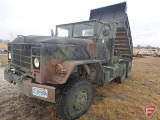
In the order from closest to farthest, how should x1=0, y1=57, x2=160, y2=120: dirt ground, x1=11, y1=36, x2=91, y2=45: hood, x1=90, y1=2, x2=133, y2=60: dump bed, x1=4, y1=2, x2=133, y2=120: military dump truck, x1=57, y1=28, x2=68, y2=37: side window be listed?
x1=4, y1=2, x2=133, y2=120: military dump truck < x1=11, y1=36, x2=91, y2=45: hood < x1=0, y1=57, x2=160, y2=120: dirt ground < x1=57, y1=28, x2=68, y2=37: side window < x1=90, y1=2, x2=133, y2=60: dump bed

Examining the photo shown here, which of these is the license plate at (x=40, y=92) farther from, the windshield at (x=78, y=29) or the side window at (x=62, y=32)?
the side window at (x=62, y=32)

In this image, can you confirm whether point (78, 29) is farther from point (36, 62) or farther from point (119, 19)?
point (119, 19)

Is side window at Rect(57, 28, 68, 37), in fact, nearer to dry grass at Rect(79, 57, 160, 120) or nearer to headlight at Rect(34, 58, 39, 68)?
headlight at Rect(34, 58, 39, 68)

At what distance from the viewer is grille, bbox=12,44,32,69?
2.97 metres

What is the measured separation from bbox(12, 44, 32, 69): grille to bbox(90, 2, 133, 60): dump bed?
154 inches

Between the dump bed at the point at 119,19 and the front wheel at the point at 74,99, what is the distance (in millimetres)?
3438

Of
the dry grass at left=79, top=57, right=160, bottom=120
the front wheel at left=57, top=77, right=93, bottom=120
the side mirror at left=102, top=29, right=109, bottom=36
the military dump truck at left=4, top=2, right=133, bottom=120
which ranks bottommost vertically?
the dry grass at left=79, top=57, right=160, bottom=120

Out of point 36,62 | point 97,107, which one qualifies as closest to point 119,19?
point 97,107

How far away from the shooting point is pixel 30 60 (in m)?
2.92

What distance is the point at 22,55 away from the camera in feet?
10.3

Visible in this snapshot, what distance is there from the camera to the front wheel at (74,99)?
9.24 ft

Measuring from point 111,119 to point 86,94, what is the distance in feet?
2.48

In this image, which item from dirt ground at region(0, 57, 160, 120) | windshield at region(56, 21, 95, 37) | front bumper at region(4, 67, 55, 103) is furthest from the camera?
windshield at region(56, 21, 95, 37)

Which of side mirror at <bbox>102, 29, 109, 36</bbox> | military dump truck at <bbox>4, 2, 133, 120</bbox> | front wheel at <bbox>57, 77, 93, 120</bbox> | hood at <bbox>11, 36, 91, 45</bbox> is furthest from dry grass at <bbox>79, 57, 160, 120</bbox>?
side mirror at <bbox>102, 29, 109, 36</bbox>
